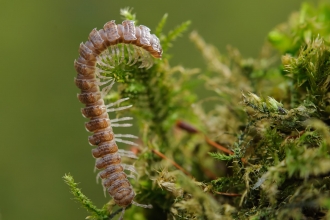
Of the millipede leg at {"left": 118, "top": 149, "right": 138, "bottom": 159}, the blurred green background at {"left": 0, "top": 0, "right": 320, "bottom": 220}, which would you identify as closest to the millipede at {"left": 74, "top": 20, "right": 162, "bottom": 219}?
the millipede leg at {"left": 118, "top": 149, "right": 138, "bottom": 159}

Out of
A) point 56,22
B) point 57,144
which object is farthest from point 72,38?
point 57,144

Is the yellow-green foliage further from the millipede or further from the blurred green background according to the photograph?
the blurred green background

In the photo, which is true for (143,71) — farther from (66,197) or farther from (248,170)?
(66,197)

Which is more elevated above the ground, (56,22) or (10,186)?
(56,22)

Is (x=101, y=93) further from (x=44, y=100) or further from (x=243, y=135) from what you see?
(x=44, y=100)

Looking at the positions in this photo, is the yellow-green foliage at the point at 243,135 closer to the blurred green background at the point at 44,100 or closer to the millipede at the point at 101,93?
the millipede at the point at 101,93

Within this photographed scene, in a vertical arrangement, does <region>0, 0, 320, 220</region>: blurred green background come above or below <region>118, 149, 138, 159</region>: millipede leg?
above

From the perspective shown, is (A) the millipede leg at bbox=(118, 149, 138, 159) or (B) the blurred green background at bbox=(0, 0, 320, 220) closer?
(A) the millipede leg at bbox=(118, 149, 138, 159)

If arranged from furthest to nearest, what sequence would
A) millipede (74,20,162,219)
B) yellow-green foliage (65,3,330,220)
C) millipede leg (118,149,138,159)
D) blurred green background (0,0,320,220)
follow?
blurred green background (0,0,320,220), millipede leg (118,149,138,159), millipede (74,20,162,219), yellow-green foliage (65,3,330,220)

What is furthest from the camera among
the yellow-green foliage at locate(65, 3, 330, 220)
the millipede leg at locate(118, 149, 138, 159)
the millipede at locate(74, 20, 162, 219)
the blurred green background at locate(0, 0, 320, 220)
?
the blurred green background at locate(0, 0, 320, 220)
